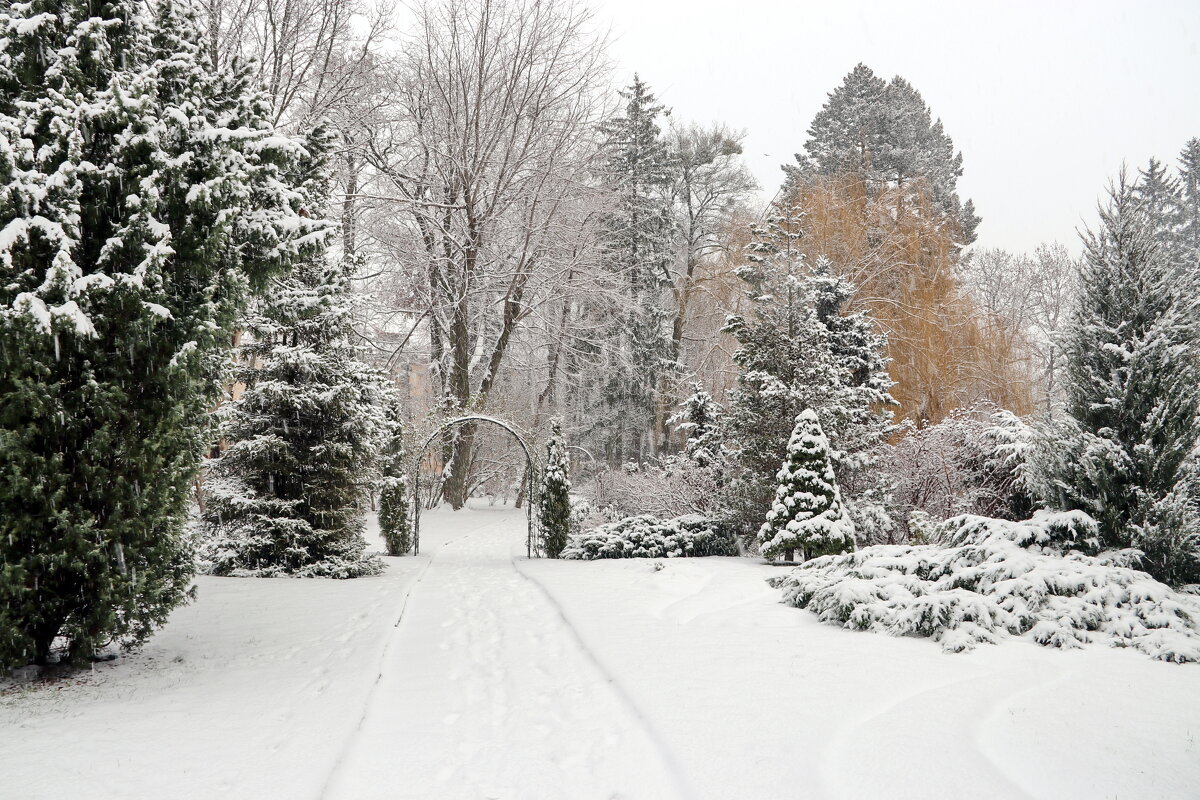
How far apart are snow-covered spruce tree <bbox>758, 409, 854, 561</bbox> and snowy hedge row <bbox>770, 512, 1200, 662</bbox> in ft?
8.81

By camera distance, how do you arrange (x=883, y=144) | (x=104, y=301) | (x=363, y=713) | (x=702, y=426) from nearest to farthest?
(x=363, y=713) < (x=104, y=301) < (x=702, y=426) < (x=883, y=144)

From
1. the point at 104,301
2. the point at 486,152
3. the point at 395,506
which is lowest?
the point at 395,506

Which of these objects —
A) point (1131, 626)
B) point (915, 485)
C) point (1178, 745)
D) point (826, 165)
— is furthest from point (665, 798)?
point (826, 165)

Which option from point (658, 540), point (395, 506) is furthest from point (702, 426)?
point (395, 506)

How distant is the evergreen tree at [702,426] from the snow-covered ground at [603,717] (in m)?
8.52

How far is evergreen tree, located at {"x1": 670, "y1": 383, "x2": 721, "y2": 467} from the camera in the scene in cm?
1518

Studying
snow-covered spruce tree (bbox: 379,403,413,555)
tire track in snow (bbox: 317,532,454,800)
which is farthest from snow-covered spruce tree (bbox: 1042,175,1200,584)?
snow-covered spruce tree (bbox: 379,403,413,555)

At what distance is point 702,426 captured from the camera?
17062 millimetres

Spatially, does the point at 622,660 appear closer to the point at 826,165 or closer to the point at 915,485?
the point at 915,485

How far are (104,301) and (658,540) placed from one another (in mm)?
9908

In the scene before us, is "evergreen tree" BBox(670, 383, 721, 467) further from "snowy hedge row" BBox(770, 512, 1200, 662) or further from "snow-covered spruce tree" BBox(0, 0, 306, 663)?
"snow-covered spruce tree" BBox(0, 0, 306, 663)

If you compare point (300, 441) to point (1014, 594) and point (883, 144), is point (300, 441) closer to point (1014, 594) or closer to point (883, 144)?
point (1014, 594)

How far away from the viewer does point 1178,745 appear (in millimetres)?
3297

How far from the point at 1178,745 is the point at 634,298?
2451 cm
